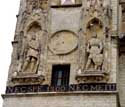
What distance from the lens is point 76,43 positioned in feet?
50.4

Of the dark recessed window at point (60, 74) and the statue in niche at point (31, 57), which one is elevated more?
the statue in niche at point (31, 57)

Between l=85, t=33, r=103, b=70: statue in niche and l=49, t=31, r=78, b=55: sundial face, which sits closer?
l=85, t=33, r=103, b=70: statue in niche

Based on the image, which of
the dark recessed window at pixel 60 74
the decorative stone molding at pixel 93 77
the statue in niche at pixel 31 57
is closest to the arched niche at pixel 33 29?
the statue in niche at pixel 31 57

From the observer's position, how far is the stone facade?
46.8 ft

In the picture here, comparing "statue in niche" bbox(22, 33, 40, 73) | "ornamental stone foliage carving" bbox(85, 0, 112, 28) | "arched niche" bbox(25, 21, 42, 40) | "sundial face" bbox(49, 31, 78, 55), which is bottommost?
"statue in niche" bbox(22, 33, 40, 73)

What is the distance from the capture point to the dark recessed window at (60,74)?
1489cm

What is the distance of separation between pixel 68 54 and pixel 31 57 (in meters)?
1.21

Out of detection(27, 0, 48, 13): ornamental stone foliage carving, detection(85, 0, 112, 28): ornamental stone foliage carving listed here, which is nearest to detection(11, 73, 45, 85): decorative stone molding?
detection(27, 0, 48, 13): ornamental stone foliage carving

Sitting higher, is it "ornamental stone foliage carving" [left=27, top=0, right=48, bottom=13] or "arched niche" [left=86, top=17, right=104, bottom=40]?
"ornamental stone foliage carving" [left=27, top=0, right=48, bottom=13]

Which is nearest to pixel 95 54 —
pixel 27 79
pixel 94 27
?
pixel 94 27

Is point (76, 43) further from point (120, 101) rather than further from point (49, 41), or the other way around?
point (120, 101)

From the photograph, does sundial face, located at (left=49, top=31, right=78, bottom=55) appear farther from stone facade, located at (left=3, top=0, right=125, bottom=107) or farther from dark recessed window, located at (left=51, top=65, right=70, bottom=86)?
dark recessed window, located at (left=51, top=65, right=70, bottom=86)

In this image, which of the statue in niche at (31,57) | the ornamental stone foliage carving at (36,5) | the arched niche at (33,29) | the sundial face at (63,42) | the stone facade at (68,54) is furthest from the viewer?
the ornamental stone foliage carving at (36,5)

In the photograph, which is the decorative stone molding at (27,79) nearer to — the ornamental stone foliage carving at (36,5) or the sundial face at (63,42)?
the sundial face at (63,42)
